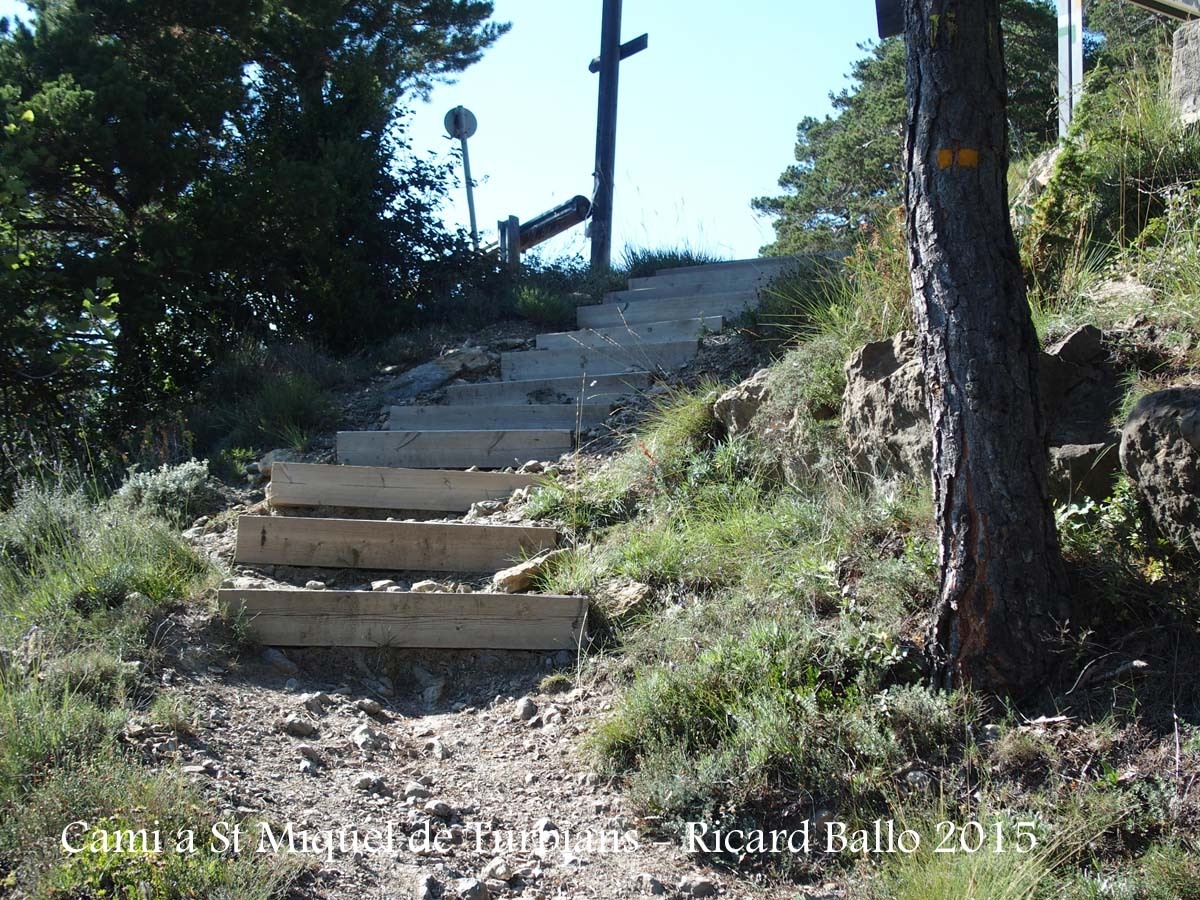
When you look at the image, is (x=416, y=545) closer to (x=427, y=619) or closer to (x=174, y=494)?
(x=427, y=619)

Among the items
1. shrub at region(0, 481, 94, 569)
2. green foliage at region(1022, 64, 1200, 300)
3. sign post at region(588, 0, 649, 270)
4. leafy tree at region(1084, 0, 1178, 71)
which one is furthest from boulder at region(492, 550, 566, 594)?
leafy tree at region(1084, 0, 1178, 71)

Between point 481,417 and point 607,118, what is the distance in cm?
599

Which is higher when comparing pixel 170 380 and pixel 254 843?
pixel 170 380

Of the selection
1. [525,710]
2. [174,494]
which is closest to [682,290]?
[174,494]

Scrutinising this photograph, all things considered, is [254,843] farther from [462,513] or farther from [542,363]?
[542,363]

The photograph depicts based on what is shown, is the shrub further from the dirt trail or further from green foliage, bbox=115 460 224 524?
the dirt trail

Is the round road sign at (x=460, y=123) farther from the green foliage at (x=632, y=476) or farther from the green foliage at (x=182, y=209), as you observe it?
the green foliage at (x=632, y=476)

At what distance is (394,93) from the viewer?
1114 cm

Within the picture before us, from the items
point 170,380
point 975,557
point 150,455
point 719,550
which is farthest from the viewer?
point 170,380

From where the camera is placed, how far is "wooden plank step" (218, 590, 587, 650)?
170 inches

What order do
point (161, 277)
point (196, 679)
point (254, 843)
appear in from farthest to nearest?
point (161, 277) < point (196, 679) < point (254, 843)

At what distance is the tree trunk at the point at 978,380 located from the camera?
3.16 metres

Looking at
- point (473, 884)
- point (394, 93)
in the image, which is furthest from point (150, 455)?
point (394, 93)

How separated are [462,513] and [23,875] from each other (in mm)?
3432
